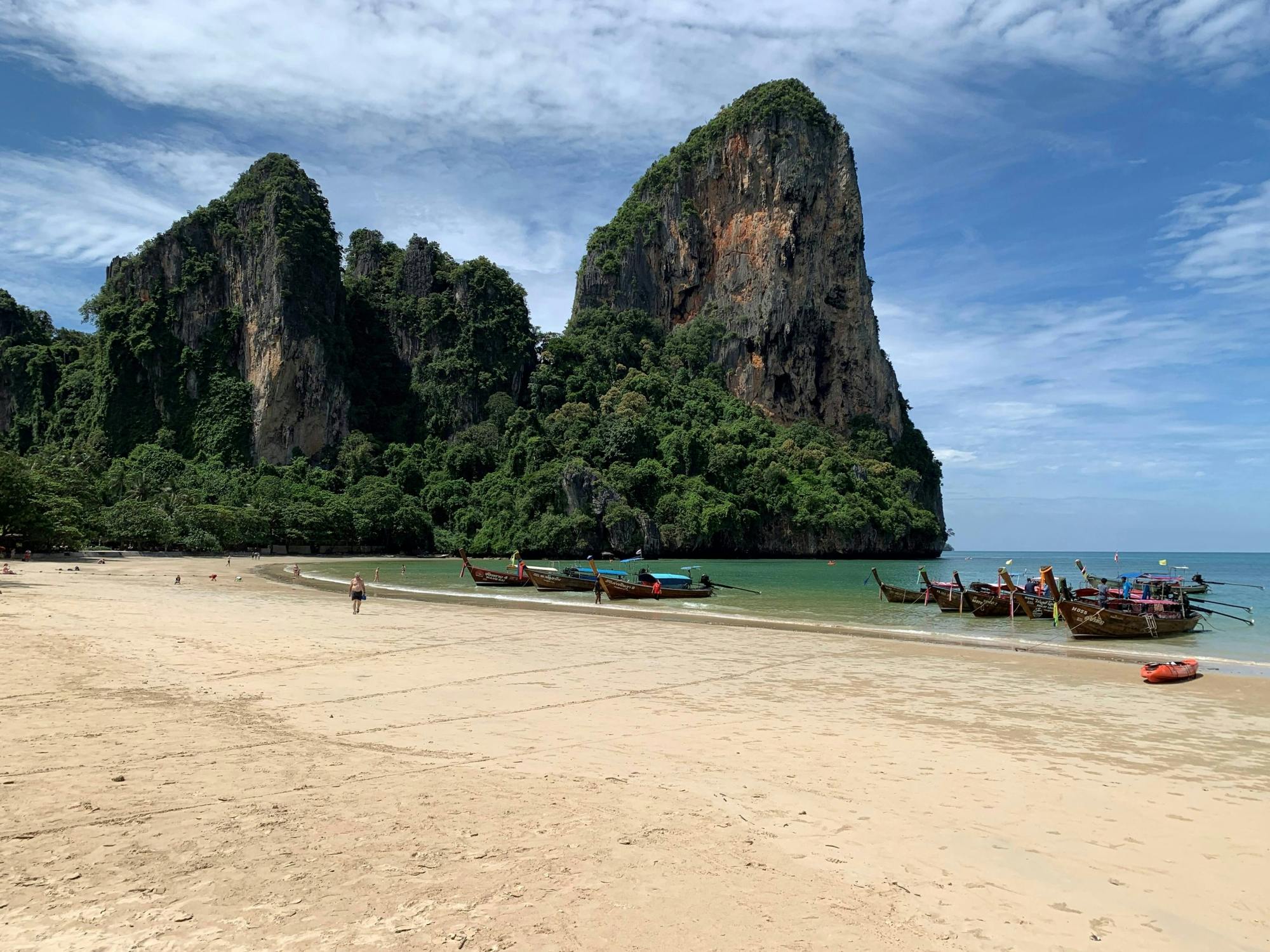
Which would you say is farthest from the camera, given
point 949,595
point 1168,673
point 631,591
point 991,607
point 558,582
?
point 558,582

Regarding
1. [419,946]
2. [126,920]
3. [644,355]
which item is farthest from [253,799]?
[644,355]

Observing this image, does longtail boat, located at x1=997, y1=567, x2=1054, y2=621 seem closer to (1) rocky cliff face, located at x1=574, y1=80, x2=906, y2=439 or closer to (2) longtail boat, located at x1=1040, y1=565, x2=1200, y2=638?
(2) longtail boat, located at x1=1040, y1=565, x2=1200, y2=638

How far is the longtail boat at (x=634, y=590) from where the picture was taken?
29.1 metres

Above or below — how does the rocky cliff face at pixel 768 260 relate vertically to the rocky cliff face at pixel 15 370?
above

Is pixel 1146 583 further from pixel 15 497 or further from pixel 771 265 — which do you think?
pixel 771 265

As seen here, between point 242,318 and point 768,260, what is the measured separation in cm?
5885

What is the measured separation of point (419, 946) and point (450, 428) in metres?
89.1

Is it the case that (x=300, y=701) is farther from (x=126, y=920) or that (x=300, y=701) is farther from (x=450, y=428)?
(x=450, y=428)

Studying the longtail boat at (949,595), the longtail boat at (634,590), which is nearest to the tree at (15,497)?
the longtail boat at (634,590)

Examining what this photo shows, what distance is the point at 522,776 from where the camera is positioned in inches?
246

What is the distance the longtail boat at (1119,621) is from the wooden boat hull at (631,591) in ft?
42.4

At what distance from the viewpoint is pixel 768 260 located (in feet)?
293

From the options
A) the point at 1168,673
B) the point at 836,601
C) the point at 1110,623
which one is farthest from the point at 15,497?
the point at 1168,673

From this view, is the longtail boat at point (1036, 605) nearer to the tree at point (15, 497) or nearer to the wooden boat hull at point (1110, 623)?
the wooden boat hull at point (1110, 623)
